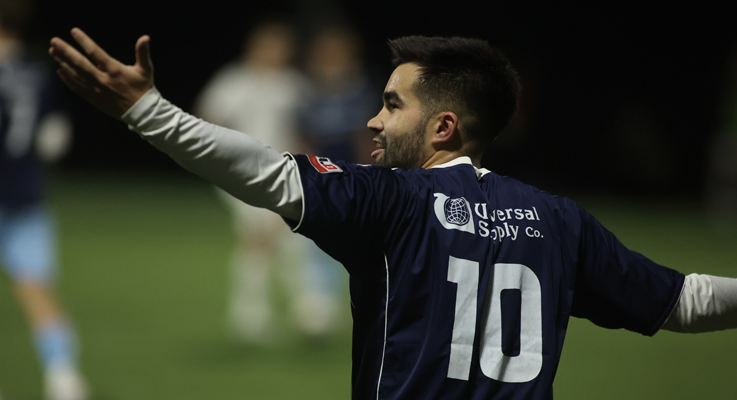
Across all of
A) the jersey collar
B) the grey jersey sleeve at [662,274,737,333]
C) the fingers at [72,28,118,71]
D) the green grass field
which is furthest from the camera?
the green grass field

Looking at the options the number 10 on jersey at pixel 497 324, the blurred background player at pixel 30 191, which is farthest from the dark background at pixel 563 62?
the number 10 on jersey at pixel 497 324

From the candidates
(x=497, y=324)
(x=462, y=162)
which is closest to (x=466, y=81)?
(x=462, y=162)

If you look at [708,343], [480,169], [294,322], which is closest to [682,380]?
[708,343]

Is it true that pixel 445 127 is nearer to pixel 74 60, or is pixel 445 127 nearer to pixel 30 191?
pixel 74 60

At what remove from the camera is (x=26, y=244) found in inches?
220

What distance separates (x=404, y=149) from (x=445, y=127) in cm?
15

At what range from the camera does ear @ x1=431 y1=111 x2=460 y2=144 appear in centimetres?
262

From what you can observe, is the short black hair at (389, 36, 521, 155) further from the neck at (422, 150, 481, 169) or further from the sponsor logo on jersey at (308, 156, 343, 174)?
the sponsor logo on jersey at (308, 156, 343, 174)

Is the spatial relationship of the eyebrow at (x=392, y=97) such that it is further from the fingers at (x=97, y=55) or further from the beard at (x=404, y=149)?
the fingers at (x=97, y=55)

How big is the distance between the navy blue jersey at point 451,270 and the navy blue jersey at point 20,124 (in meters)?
3.96

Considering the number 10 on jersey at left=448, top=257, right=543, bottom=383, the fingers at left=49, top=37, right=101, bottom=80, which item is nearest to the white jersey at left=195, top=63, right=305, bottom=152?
the number 10 on jersey at left=448, top=257, right=543, bottom=383

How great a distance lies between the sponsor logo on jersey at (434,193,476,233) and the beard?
0.29 metres

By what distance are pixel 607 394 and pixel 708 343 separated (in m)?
2.23

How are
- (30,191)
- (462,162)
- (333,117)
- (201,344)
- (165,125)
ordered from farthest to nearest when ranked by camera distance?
(333,117)
(201,344)
(30,191)
(462,162)
(165,125)
